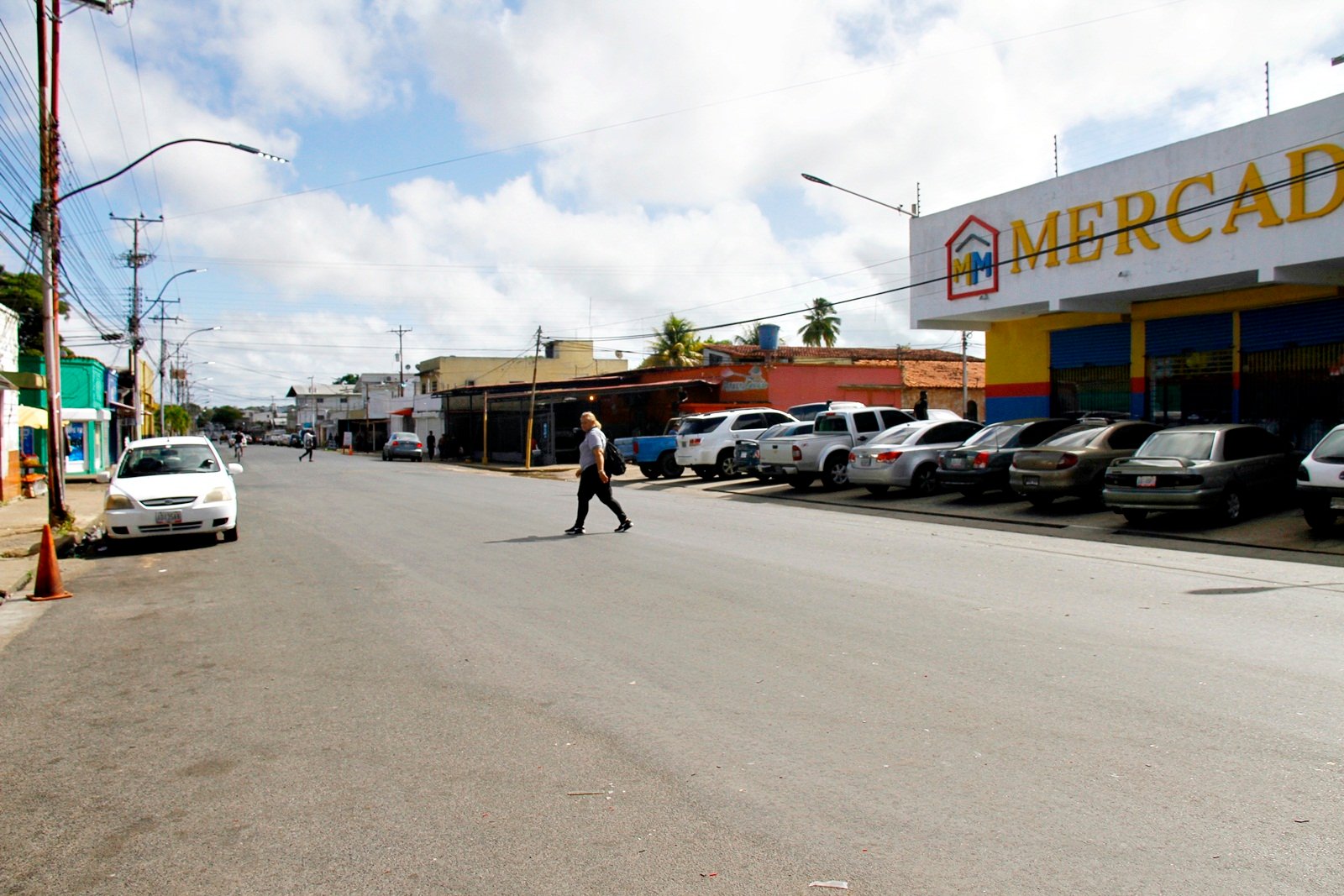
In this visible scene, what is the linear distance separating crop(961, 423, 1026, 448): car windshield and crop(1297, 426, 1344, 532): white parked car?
6146 mm

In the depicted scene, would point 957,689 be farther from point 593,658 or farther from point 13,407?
point 13,407

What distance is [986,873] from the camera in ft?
12.5

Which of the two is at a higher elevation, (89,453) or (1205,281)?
(1205,281)

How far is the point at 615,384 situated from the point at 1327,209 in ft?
104

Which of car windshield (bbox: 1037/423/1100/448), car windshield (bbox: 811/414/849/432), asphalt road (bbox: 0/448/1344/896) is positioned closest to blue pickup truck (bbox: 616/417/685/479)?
car windshield (bbox: 811/414/849/432)

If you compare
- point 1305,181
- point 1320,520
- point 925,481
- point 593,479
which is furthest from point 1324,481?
point 593,479

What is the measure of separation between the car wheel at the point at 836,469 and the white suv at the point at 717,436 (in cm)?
401

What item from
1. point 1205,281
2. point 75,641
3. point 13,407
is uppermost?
point 1205,281

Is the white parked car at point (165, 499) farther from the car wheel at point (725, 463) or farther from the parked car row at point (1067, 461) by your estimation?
the car wheel at point (725, 463)

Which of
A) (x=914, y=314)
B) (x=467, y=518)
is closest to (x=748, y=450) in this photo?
(x=914, y=314)

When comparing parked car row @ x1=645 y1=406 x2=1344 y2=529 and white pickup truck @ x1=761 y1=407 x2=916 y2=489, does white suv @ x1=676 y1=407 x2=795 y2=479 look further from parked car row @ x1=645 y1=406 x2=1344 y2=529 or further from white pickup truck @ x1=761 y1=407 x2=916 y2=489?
white pickup truck @ x1=761 y1=407 x2=916 y2=489

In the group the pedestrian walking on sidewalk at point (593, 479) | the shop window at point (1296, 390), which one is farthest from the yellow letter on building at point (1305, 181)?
the pedestrian walking on sidewalk at point (593, 479)

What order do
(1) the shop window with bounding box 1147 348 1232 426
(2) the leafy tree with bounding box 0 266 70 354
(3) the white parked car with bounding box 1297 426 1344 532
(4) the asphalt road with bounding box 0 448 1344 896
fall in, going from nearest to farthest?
(4) the asphalt road with bounding box 0 448 1344 896
(3) the white parked car with bounding box 1297 426 1344 532
(1) the shop window with bounding box 1147 348 1232 426
(2) the leafy tree with bounding box 0 266 70 354

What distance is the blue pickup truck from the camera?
97.9 ft
